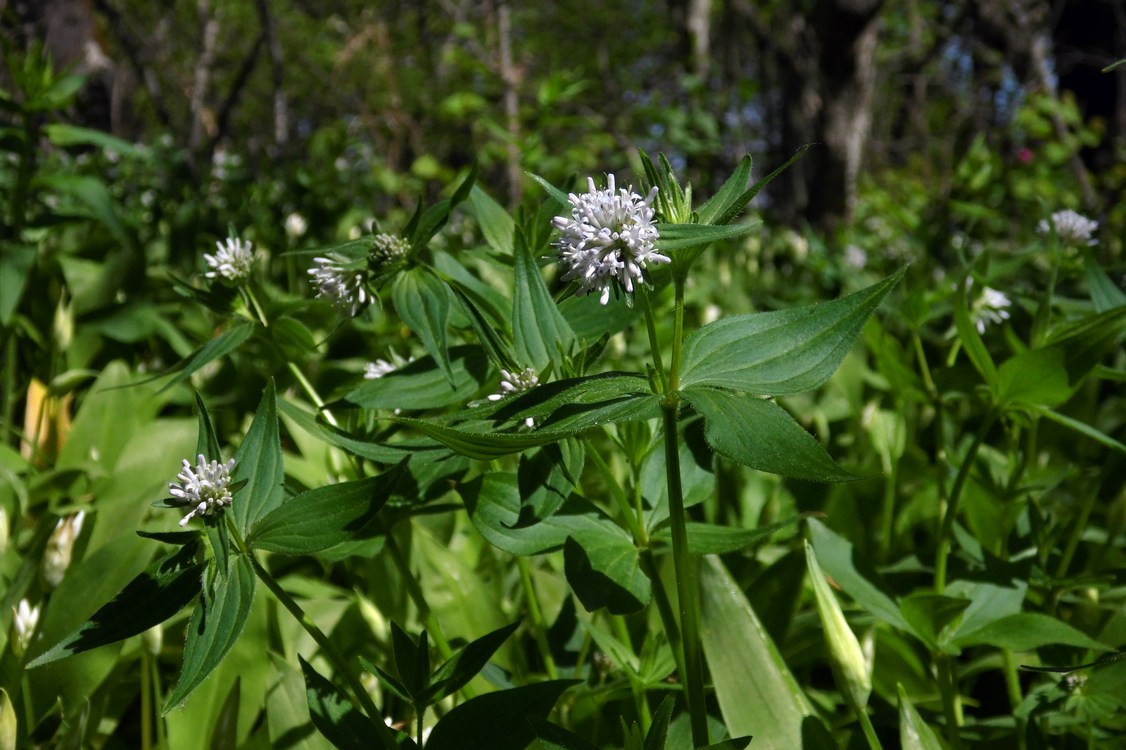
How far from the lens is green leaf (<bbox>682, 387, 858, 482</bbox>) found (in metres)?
0.66

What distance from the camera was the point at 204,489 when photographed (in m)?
0.80

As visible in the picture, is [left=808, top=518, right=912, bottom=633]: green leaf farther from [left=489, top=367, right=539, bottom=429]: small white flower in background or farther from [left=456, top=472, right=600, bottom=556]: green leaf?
[left=489, top=367, right=539, bottom=429]: small white flower in background

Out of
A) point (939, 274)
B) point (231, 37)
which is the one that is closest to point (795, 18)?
point (939, 274)

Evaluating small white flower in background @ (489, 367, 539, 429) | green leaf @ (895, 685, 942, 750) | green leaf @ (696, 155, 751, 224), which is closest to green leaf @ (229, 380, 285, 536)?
small white flower in background @ (489, 367, 539, 429)

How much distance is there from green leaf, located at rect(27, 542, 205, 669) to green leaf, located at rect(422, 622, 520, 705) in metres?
0.24

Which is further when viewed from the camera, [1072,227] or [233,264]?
[1072,227]

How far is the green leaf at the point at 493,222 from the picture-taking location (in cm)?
122

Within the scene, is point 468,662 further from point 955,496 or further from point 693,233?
point 955,496

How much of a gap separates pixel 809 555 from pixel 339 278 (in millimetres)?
571

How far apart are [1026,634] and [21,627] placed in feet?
4.25

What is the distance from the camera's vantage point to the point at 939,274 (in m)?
3.42

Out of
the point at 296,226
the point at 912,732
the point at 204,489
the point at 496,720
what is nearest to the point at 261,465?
the point at 204,489

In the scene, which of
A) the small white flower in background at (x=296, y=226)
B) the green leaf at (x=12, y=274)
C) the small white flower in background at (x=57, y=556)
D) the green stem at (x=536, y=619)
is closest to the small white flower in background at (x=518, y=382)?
the green stem at (x=536, y=619)

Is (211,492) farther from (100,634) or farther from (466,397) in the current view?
(466,397)
